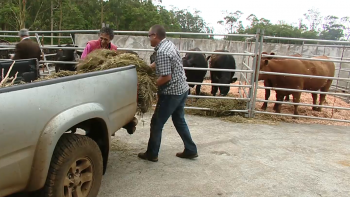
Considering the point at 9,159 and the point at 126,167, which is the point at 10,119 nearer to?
the point at 9,159

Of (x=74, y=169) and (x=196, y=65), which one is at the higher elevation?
(x=196, y=65)

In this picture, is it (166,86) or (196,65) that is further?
(196,65)

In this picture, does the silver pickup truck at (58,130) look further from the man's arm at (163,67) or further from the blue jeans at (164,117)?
the blue jeans at (164,117)

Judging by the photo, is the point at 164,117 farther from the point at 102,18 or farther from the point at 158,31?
the point at 102,18

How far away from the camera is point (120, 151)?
4.51 metres

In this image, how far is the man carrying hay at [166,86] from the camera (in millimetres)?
3750

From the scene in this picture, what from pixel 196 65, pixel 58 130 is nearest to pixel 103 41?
pixel 58 130

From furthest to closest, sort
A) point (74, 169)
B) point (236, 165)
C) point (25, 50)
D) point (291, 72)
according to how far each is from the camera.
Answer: point (291, 72)
point (25, 50)
point (236, 165)
point (74, 169)

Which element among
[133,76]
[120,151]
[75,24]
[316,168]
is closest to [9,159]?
[133,76]

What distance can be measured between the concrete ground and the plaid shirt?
3.42 feet

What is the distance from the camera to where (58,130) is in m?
2.22

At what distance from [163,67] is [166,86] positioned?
0.30m

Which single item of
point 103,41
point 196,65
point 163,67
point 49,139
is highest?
point 103,41

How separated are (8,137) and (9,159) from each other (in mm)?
154
